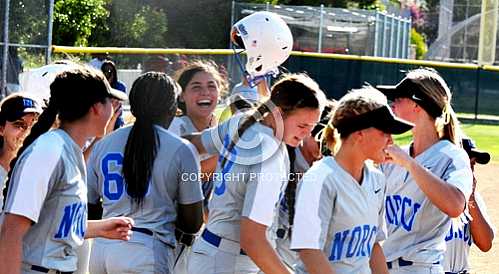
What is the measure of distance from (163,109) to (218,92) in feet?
4.10

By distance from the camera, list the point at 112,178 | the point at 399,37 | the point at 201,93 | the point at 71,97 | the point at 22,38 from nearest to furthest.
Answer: the point at 71,97 < the point at 112,178 < the point at 201,93 < the point at 22,38 < the point at 399,37

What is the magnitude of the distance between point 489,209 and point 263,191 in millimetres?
9857

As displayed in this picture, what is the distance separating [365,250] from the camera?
15.7 feet

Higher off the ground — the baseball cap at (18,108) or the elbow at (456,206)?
the baseball cap at (18,108)

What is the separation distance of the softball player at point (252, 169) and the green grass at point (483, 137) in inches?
631

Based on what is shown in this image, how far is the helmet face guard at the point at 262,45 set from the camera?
295 inches

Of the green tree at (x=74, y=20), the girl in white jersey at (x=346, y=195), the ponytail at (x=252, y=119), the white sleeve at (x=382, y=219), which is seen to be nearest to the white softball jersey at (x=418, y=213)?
the white sleeve at (x=382, y=219)

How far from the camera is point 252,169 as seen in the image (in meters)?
4.96

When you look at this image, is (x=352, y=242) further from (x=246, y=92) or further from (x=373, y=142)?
(x=246, y=92)

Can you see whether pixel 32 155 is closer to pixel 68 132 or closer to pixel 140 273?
pixel 68 132

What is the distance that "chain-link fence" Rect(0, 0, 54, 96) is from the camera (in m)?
13.2

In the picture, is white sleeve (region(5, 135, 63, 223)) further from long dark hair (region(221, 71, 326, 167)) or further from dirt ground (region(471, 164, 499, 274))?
dirt ground (region(471, 164, 499, 274))

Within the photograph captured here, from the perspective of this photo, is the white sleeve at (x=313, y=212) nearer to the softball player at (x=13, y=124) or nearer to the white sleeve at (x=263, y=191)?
the white sleeve at (x=263, y=191)

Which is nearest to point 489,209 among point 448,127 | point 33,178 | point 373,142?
point 448,127
